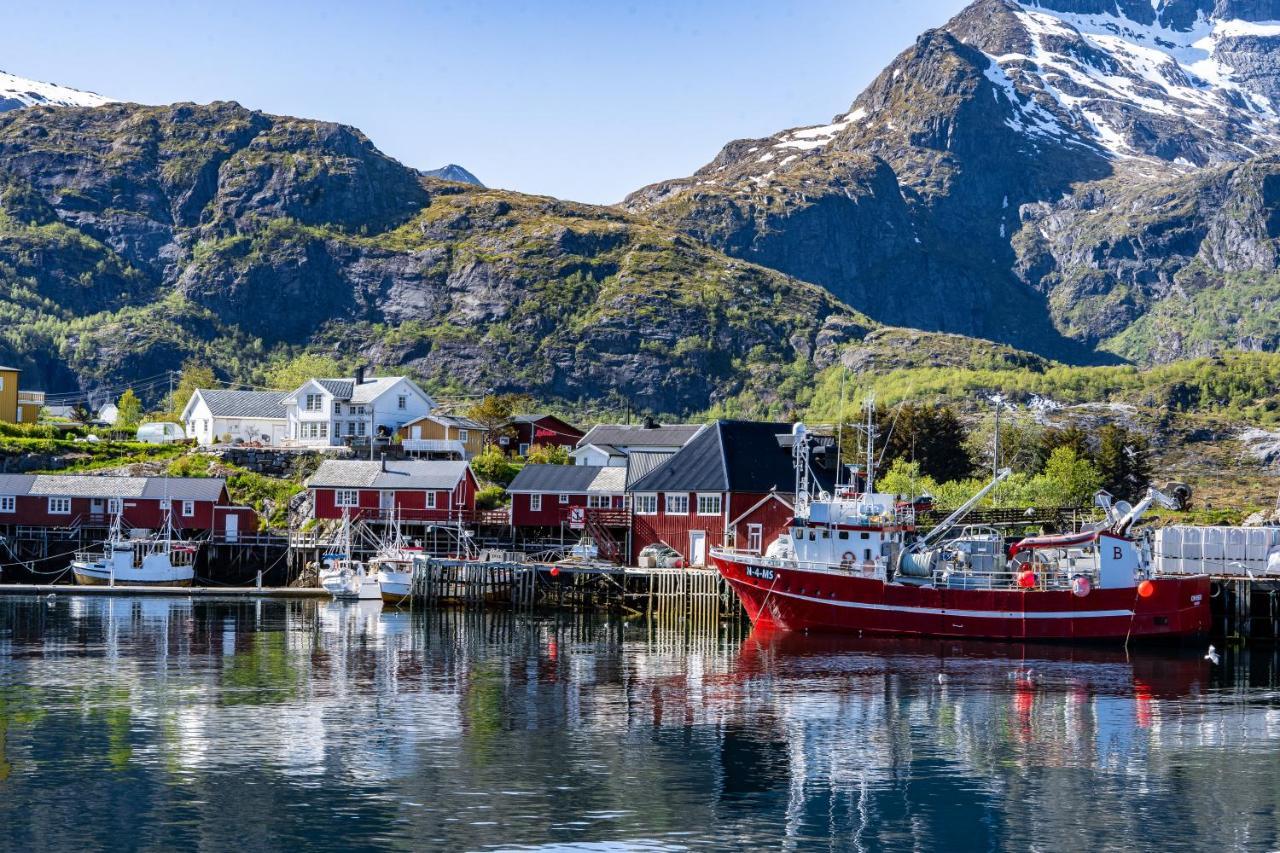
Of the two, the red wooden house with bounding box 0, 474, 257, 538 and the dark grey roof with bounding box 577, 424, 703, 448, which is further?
the dark grey roof with bounding box 577, 424, 703, 448

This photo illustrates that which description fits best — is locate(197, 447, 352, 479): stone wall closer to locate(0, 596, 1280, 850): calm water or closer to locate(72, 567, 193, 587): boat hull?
locate(72, 567, 193, 587): boat hull

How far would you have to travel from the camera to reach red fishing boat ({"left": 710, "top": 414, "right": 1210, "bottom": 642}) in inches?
2643

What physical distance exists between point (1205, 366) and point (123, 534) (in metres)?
145

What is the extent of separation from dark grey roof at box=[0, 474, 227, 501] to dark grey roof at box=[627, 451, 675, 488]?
96.3ft

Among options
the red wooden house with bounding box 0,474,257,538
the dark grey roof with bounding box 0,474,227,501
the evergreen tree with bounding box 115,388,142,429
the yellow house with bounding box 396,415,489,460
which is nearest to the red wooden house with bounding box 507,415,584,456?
the yellow house with bounding box 396,415,489,460

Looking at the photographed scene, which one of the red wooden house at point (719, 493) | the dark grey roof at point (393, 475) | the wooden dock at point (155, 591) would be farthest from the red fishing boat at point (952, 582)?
the dark grey roof at point (393, 475)

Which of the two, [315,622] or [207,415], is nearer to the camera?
[315,622]

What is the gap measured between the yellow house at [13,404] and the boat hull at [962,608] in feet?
276

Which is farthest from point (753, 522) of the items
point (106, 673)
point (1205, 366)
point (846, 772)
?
point (1205, 366)

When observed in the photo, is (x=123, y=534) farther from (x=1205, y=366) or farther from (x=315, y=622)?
(x=1205, y=366)

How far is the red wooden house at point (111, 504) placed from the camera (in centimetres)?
10344

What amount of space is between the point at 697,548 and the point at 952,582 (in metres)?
22.7

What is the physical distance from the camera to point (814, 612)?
7150 centimetres

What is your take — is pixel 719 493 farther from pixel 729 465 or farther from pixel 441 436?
pixel 441 436
